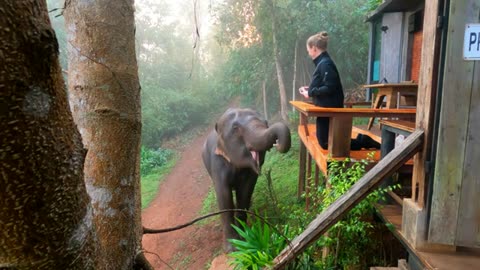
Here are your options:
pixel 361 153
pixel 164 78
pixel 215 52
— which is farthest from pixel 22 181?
pixel 215 52

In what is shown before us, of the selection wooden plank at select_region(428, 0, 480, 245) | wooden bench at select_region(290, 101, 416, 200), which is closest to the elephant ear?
wooden bench at select_region(290, 101, 416, 200)

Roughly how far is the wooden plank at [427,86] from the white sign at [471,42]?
0.16 meters

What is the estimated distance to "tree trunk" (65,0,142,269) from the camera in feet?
3.70

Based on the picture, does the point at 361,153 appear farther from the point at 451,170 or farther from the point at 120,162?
the point at 120,162

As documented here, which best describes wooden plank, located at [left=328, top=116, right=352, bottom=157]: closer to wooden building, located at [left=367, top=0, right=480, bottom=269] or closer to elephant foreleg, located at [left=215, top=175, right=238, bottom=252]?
wooden building, located at [left=367, top=0, right=480, bottom=269]

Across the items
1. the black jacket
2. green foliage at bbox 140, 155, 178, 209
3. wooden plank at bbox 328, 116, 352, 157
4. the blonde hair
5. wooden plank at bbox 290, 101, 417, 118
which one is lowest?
green foliage at bbox 140, 155, 178, 209

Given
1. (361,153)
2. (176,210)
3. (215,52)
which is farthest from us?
(215,52)

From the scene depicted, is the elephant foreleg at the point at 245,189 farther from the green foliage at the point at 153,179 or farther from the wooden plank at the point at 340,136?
the green foliage at the point at 153,179

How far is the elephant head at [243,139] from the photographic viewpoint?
5105 millimetres

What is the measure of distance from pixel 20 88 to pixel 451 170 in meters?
2.56

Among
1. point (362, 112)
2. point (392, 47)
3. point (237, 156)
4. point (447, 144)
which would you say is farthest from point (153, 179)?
point (447, 144)

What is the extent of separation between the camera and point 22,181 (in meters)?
0.54

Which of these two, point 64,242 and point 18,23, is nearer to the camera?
point 18,23

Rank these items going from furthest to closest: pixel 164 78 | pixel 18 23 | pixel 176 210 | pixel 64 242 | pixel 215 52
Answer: pixel 215 52
pixel 164 78
pixel 176 210
pixel 64 242
pixel 18 23
